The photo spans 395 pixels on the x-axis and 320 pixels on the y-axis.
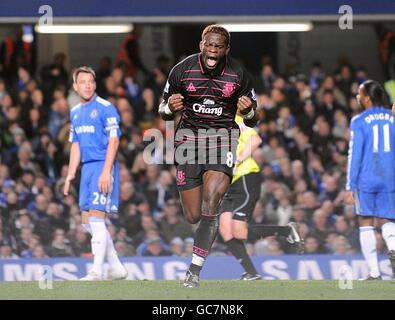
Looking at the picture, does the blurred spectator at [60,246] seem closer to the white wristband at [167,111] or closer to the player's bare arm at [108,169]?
the player's bare arm at [108,169]

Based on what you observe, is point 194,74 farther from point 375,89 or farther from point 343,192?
point 343,192

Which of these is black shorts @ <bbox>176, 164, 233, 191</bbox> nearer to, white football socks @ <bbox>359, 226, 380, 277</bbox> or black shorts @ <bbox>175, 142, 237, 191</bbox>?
black shorts @ <bbox>175, 142, 237, 191</bbox>

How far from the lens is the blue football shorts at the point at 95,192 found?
11.0m

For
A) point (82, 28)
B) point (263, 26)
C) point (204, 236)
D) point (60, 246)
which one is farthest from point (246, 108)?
point (82, 28)

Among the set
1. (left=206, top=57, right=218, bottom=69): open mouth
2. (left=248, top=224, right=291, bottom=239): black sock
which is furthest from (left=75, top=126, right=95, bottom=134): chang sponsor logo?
(left=248, top=224, right=291, bottom=239): black sock

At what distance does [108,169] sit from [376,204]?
257cm

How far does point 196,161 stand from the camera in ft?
31.3

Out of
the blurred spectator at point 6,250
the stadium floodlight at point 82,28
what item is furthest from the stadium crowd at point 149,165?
the stadium floodlight at point 82,28

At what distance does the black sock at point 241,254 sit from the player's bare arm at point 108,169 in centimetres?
142

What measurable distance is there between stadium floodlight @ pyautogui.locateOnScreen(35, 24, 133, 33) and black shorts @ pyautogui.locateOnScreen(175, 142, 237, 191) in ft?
18.8

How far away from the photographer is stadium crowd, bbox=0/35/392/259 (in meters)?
14.8

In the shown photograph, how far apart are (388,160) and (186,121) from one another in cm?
274

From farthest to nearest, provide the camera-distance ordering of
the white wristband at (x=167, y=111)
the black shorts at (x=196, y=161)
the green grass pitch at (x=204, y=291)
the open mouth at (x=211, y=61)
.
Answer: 1. the black shorts at (x=196, y=161)
2. the white wristband at (x=167, y=111)
3. the open mouth at (x=211, y=61)
4. the green grass pitch at (x=204, y=291)
